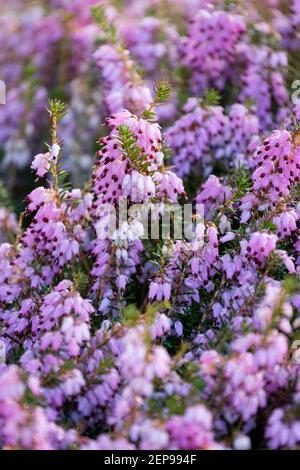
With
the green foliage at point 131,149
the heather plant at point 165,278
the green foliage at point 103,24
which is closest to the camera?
the heather plant at point 165,278

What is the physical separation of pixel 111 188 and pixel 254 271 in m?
0.89

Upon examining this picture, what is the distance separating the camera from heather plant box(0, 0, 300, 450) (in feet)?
10.1

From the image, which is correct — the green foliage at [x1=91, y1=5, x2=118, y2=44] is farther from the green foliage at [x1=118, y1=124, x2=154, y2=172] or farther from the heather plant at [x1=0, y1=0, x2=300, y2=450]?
the green foliage at [x1=118, y1=124, x2=154, y2=172]

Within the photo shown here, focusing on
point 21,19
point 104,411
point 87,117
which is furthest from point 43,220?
point 21,19

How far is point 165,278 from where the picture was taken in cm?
383

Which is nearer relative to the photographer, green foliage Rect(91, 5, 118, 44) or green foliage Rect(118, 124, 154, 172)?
green foliage Rect(118, 124, 154, 172)

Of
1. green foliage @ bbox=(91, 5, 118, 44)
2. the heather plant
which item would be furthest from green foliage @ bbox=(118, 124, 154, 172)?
green foliage @ bbox=(91, 5, 118, 44)

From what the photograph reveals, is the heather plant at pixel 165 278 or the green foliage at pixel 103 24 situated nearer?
the heather plant at pixel 165 278

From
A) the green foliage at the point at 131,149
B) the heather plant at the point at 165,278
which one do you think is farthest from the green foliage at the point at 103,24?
the green foliage at the point at 131,149

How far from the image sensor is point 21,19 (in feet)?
26.8

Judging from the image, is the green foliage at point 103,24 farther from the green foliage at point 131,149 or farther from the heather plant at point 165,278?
the green foliage at point 131,149

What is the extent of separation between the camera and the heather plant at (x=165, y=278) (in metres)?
3.08

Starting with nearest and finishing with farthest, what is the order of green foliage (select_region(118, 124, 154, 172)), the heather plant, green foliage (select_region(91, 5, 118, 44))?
the heather plant
green foliage (select_region(118, 124, 154, 172))
green foliage (select_region(91, 5, 118, 44))

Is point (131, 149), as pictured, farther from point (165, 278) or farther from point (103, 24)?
point (103, 24)
